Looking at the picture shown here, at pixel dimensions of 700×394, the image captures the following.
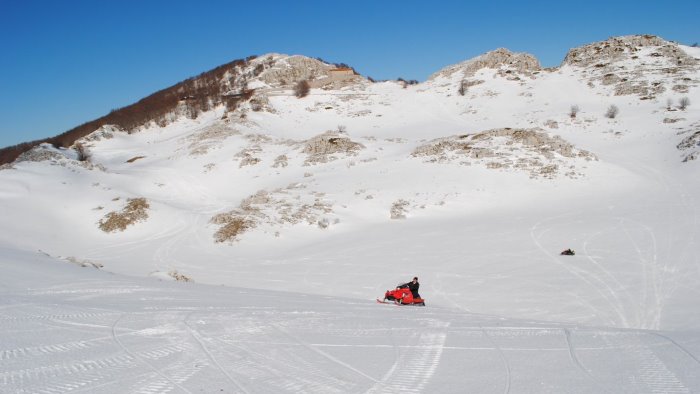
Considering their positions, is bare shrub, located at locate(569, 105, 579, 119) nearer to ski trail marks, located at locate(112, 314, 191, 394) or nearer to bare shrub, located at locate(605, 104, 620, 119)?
bare shrub, located at locate(605, 104, 620, 119)

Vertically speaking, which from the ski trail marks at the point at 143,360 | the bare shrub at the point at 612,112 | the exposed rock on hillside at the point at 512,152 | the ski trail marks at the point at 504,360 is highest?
the bare shrub at the point at 612,112

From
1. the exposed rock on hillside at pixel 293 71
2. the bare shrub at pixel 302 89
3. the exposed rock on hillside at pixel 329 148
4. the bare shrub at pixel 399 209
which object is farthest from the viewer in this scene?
the exposed rock on hillside at pixel 293 71

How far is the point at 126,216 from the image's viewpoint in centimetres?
2955

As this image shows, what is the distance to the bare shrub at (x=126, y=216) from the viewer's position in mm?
28859

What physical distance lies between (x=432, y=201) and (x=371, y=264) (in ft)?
40.4

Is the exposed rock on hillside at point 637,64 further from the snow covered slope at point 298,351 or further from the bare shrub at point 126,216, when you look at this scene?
the snow covered slope at point 298,351

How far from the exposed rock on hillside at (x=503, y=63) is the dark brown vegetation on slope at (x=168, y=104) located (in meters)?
43.4

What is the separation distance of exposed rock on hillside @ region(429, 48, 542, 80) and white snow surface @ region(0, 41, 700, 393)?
19.3m

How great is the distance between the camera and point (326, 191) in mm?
34375

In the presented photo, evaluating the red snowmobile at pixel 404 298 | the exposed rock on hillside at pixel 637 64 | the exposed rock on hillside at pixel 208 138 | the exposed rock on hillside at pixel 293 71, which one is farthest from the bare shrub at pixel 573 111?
the exposed rock on hillside at pixel 293 71

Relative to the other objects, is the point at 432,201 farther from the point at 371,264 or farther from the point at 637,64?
the point at 637,64

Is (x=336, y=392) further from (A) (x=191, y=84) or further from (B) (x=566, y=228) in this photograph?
(A) (x=191, y=84)

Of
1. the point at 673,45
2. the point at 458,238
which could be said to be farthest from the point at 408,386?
the point at 673,45

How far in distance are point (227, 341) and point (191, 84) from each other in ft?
376
